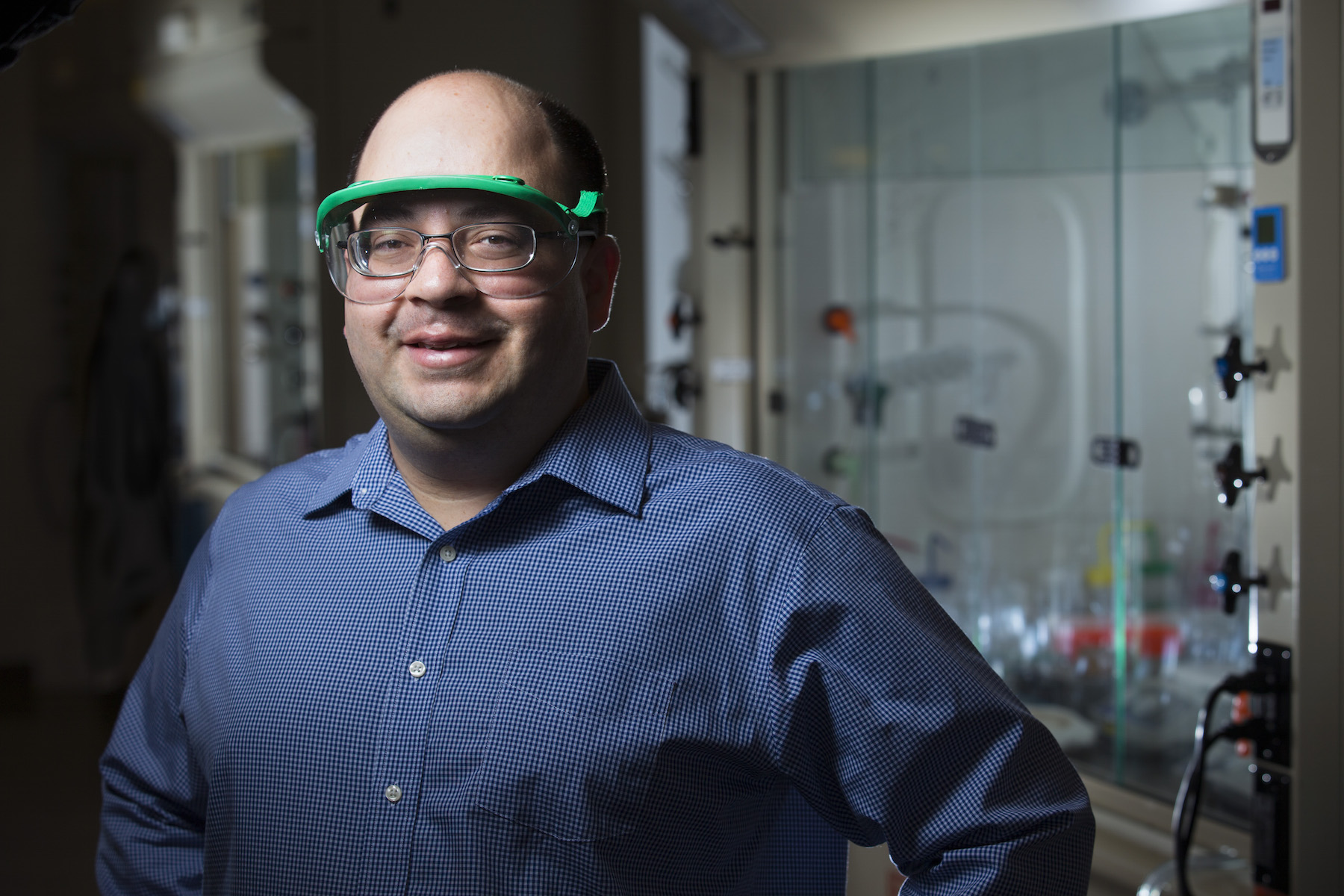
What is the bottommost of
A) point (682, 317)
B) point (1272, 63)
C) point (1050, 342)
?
point (1050, 342)

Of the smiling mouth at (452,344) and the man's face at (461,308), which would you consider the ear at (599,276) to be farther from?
the smiling mouth at (452,344)

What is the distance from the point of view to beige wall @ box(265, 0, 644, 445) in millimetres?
3238

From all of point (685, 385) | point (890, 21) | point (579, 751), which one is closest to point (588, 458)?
point (579, 751)

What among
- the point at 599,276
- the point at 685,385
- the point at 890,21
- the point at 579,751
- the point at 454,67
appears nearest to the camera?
the point at 579,751

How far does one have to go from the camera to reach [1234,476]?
7.39 feet

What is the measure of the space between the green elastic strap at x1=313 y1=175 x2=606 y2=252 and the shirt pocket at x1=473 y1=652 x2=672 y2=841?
1.29 feet

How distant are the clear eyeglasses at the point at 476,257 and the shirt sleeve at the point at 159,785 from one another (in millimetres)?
384

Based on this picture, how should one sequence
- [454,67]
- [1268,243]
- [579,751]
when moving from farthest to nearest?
1. [454,67]
2. [1268,243]
3. [579,751]

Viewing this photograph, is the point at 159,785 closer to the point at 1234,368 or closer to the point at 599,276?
the point at 599,276

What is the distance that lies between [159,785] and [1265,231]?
6.58ft

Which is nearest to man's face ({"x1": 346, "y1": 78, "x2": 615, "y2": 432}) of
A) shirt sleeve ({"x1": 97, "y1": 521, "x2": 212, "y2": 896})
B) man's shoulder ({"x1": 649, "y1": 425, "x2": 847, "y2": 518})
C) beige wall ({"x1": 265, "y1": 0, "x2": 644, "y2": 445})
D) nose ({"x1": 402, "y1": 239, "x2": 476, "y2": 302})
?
nose ({"x1": 402, "y1": 239, "x2": 476, "y2": 302})

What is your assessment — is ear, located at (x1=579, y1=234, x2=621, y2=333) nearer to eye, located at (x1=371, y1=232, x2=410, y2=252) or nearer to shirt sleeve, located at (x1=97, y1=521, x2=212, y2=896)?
eye, located at (x1=371, y1=232, x2=410, y2=252)

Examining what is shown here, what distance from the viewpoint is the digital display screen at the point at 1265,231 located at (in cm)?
221

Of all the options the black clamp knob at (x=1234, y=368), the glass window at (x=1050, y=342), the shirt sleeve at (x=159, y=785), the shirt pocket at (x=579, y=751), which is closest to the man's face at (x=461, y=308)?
the shirt pocket at (x=579, y=751)
